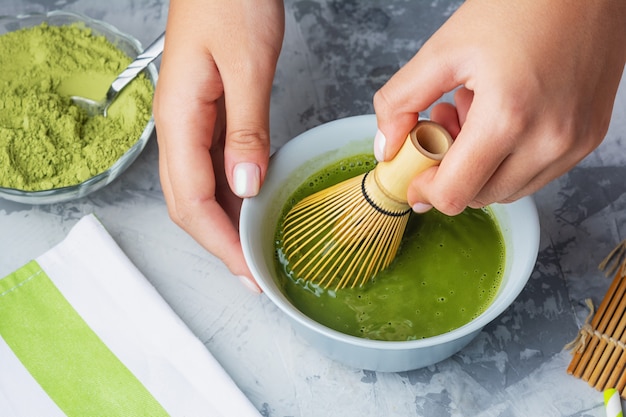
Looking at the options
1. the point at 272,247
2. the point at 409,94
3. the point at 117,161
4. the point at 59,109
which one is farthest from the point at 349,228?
the point at 59,109

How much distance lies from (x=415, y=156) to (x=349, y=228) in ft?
0.48

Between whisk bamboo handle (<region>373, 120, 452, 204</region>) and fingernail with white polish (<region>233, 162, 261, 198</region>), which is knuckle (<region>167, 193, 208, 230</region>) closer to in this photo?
fingernail with white polish (<region>233, 162, 261, 198</region>)

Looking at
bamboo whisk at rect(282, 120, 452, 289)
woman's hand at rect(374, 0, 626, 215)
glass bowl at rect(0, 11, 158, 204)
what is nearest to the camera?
woman's hand at rect(374, 0, 626, 215)

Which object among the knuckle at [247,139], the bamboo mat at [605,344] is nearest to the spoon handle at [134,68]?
the knuckle at [247,139]

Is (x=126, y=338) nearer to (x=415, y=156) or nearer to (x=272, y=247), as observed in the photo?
(x=272, y=247)

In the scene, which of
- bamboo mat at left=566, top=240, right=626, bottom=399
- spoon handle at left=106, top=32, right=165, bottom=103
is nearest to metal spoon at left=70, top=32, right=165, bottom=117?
spoon handle at left=106, top=32, right=165, bottom=103

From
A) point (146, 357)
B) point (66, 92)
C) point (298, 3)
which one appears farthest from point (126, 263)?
point (298, 3)

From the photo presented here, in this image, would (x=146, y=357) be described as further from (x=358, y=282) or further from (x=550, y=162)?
(x=550, y=162)

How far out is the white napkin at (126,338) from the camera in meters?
0.84

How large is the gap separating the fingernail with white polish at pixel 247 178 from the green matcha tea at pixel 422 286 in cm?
8

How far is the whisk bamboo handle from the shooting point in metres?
0.71

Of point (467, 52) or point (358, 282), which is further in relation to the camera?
point (358, 282)

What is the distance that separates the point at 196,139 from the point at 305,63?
13.3 inches

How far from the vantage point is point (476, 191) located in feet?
2.25
